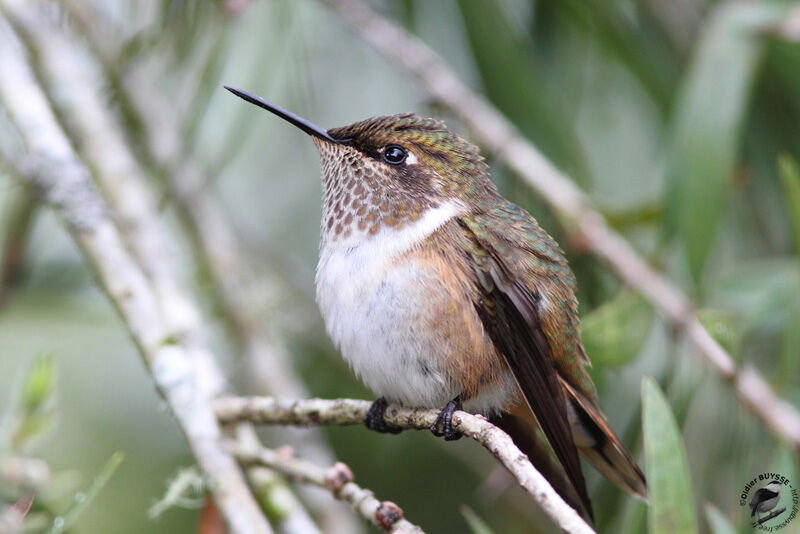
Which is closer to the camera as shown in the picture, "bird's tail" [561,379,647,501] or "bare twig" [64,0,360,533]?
"bird's tail" [561,379,647,501]

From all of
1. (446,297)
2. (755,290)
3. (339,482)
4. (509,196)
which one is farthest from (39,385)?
(755,290)

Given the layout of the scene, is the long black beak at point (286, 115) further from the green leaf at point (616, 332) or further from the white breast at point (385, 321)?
the green leaf at point (616, 332)

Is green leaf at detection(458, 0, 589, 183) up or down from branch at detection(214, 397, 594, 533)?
up

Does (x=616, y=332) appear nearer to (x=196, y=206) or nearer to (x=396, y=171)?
(x=396, y=171)

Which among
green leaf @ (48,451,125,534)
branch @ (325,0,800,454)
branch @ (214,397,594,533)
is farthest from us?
branch @ (325,0,800,454)

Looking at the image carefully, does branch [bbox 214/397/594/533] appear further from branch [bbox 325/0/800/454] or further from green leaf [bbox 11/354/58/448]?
branch [bbox 325/0/800/454]

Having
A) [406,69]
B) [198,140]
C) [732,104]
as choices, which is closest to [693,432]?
[732,104]

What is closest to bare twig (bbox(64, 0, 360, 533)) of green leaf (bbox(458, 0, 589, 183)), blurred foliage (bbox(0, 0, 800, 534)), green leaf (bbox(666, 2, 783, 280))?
blurred foliage (bbox(0, 0, 800, 534))
